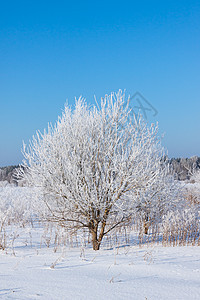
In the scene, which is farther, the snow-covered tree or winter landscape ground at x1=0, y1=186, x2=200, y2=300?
the snow-covered tree

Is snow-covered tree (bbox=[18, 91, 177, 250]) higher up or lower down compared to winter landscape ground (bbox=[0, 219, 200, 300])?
higher up

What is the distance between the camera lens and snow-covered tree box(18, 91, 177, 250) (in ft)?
21.9

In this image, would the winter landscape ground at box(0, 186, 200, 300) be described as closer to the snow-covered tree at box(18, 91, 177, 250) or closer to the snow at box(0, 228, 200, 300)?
the snow at box(0, 228, 200, 300)

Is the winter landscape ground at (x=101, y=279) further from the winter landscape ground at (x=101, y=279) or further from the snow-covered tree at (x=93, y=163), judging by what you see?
the snow-covered tree at (x=93, y=163)

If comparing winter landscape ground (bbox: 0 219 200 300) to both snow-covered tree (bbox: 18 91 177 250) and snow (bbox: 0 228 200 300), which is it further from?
snow-covered tree (bbox: 18 91 177 250)

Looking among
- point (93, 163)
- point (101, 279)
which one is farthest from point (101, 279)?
point (93, 163)

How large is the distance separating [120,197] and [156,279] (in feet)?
10.7

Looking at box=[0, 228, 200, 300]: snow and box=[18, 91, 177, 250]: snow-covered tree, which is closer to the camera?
box=[0, 228, 200, 300]: snow

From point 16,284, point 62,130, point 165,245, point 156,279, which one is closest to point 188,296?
point 156,279

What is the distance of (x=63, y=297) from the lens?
276 centimetres

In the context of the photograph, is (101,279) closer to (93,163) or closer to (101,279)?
(101,279)

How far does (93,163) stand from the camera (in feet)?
22.7

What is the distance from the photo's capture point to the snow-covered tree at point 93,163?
6.66 metres

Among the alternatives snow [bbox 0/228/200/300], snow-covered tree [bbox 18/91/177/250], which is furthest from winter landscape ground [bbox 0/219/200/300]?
snow-covered tree [bbox 18/91/177/250]
